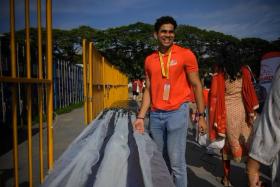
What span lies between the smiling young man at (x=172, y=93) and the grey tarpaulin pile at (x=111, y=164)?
191mm

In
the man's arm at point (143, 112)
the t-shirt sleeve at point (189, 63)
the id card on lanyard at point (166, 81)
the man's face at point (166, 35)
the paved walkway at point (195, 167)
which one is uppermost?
the man's face at point (166, 35)

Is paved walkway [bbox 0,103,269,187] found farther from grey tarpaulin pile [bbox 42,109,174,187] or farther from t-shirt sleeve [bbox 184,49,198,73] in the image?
t-shirt sleeve [bbox 184,49,198,73]

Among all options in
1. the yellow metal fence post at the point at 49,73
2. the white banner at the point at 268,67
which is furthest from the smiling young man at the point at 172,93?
→ the white banner at the point at 268,67

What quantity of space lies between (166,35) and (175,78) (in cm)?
42

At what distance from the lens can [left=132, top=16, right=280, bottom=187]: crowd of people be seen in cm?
174

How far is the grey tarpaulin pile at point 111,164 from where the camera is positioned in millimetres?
2422

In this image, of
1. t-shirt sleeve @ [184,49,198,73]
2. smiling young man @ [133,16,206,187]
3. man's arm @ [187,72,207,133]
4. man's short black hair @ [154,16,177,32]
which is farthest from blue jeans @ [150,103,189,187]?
man's short black hair @ [154,16,177,32]

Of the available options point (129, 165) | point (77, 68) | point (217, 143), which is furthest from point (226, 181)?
point (77, 68)

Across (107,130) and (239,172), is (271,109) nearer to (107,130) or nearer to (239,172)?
(107,130)

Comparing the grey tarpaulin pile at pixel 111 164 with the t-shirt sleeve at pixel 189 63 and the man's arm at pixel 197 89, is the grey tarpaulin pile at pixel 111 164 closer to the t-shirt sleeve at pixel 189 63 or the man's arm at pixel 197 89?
the man's arm at pixel 197 89

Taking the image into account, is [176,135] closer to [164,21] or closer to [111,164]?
[111,164]

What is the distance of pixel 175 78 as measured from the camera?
327 cm

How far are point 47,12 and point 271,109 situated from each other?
73.6 inches

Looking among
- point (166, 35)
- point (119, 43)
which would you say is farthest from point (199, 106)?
point (119, 43)
